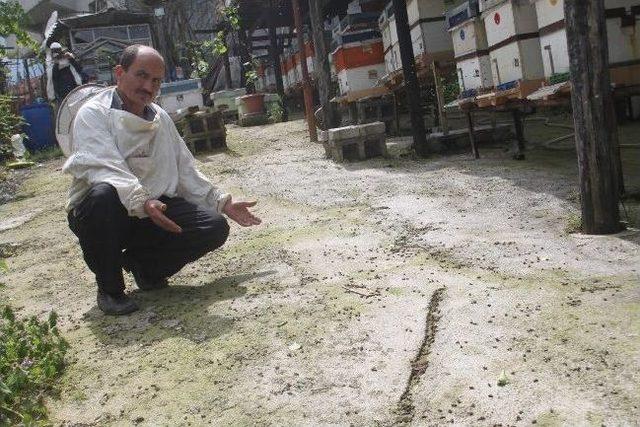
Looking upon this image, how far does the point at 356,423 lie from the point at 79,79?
1056cm

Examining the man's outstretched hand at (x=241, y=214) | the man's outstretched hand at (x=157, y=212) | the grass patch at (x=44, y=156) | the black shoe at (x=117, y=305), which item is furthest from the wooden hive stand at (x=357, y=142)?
the grass patch at (x=44, y=156)

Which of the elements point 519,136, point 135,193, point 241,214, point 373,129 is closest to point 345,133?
point 373,129

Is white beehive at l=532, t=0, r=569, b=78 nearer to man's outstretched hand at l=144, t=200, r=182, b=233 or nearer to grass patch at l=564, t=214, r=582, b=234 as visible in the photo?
grass patch at l=564, t=214, r=582, b=234

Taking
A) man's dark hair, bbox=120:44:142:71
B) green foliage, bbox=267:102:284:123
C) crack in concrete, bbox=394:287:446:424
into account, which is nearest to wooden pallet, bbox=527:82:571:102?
crack in concrete, bbox=394:287:446:424

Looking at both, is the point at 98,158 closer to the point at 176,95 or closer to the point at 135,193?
the point at 135,193

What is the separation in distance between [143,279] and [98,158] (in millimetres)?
904

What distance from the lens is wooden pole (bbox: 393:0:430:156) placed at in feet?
26.7

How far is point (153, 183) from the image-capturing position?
381 centimetres

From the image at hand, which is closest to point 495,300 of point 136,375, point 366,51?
point 136,375

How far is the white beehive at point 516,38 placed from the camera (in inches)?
239

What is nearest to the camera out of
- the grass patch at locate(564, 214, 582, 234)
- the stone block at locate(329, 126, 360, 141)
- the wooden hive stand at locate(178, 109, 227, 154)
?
the grass patch at locate(564, 214, 582, 234)

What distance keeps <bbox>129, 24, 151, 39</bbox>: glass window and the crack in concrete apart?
2147 cm

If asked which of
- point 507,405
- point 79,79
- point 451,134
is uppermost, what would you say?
point 79,79

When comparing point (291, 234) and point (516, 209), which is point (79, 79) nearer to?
point (291, 234)
